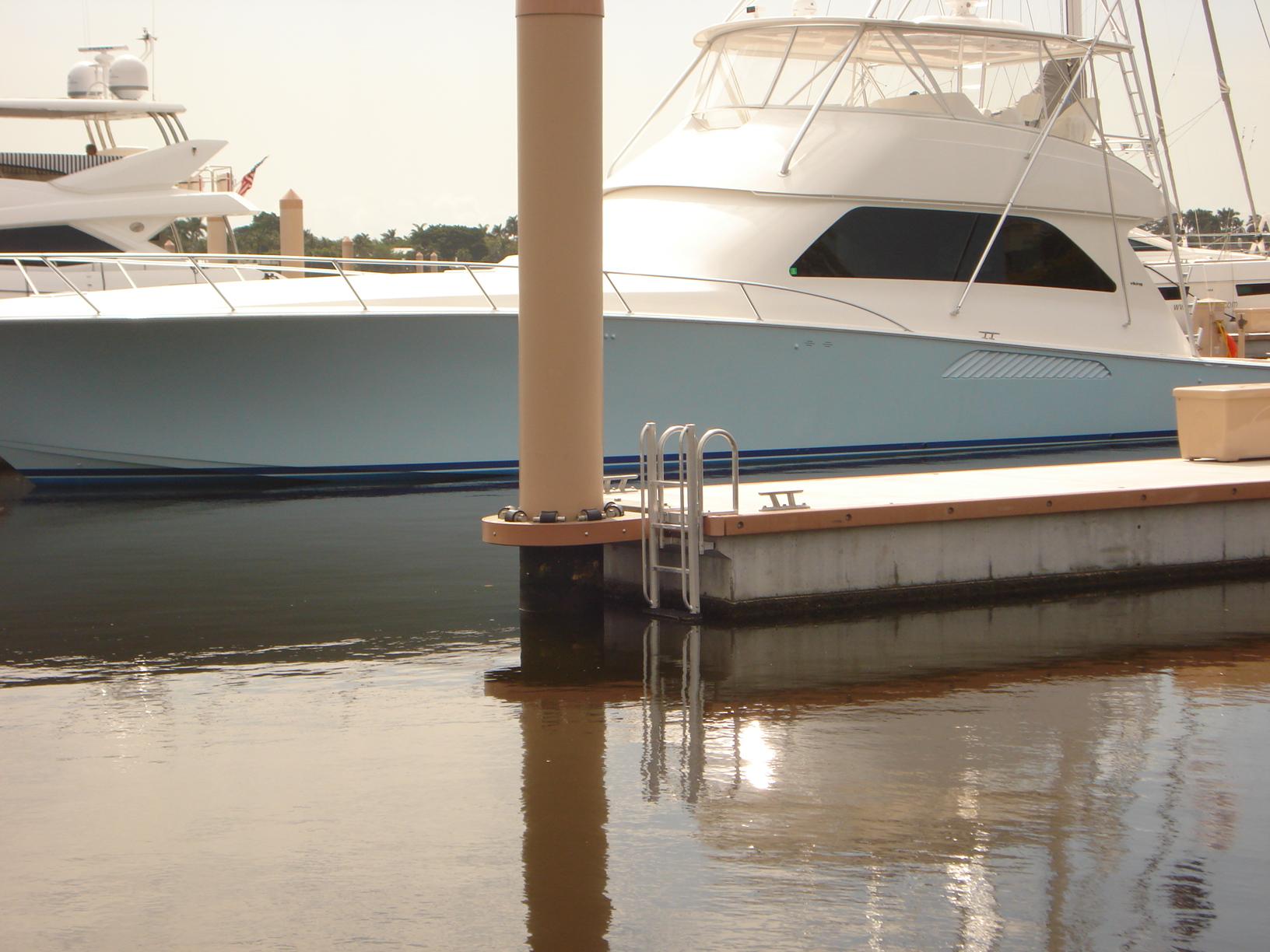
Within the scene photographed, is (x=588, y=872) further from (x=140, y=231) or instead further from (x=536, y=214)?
(x=140, y=231)

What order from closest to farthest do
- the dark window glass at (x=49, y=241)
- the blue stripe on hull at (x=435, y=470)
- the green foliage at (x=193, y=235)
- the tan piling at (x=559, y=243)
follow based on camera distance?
the tan piling at (x=559, y=243) → the blue stripe on hull at (x=435, y=470) → the dark window glass at (x=49, y=241) → the green foliage at (x=193, y=235)

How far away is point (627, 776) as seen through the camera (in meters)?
4.77

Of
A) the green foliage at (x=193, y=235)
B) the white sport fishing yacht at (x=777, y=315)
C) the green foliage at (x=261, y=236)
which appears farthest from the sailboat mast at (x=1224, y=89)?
the green foliage at (x=261, y=236)

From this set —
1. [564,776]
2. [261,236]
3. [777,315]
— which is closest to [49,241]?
[777,315]

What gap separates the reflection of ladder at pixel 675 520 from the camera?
689 cm

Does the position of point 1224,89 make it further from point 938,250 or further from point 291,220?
point 291,220

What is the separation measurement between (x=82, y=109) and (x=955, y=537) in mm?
21155

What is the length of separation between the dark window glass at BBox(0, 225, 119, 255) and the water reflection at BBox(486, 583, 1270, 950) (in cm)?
1885

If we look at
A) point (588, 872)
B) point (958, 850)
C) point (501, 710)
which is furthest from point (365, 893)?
point (501, 710)

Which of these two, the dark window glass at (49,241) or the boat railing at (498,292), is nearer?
the boat railing at (498,292)

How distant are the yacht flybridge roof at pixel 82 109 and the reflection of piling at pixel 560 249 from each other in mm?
20112

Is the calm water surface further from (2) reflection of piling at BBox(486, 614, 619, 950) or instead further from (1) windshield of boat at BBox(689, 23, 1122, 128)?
(1) windshield of boat at BBox(689, 23, 1122, 128)

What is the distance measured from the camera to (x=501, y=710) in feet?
18.5

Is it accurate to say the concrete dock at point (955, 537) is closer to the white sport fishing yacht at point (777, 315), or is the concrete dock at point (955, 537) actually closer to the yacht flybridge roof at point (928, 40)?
the white sport fishing yacht at point (777, 315)
